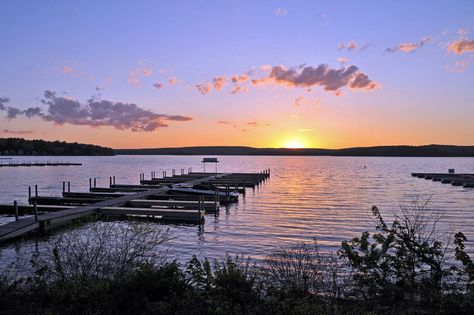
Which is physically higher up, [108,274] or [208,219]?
[108,274]

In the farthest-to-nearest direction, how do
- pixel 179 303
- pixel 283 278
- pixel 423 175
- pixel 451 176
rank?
pixel 423 175 → pixel 451 176 → pixel 283 278 → pixel 179 303

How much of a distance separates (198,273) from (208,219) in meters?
19.8

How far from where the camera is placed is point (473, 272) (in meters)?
7.37

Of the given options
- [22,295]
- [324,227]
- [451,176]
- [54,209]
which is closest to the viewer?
[22,295]

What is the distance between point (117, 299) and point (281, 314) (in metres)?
2.70

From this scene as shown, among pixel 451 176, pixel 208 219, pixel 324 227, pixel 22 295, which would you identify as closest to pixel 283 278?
pixel 22 295

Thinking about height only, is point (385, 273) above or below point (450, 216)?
above

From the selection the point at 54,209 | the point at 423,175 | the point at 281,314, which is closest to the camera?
the point at 281,314

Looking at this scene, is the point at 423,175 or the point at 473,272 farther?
the point at 423,175

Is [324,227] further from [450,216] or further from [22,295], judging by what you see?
[22,295]

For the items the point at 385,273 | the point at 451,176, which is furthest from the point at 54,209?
the point at 451,176

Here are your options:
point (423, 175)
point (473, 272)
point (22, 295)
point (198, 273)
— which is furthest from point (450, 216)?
point (423, 175)

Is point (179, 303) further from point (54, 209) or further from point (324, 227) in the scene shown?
point (54, 209)

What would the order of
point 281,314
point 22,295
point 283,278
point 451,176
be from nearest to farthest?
point 281,314, point 22,295, point 283,278, point 451,176
